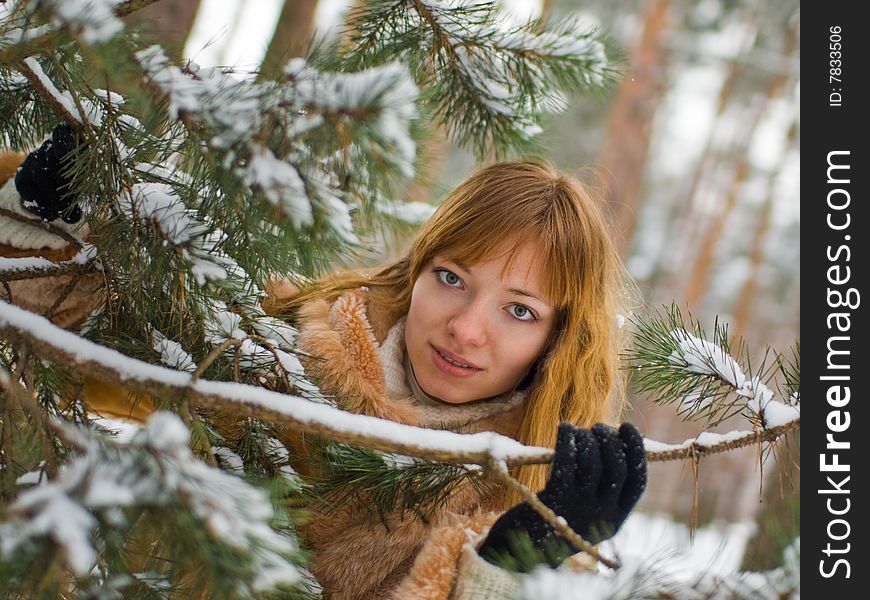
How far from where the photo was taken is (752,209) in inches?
522

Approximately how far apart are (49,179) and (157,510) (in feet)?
3.64

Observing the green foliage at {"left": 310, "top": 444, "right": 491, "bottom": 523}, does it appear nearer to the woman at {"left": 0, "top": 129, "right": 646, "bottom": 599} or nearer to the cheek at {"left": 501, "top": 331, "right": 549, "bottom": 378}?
the woman at {"left": 0, "top": 129, "right": 646, "bottom": 599}

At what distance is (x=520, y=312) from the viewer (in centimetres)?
182

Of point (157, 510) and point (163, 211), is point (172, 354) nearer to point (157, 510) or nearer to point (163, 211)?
point (163, 211)

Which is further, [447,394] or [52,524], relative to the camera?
[447,394]

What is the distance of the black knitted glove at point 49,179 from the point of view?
1.42m

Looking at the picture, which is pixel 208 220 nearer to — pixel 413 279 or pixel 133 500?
pixel 133 500

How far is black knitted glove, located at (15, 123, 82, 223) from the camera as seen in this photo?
1423mm

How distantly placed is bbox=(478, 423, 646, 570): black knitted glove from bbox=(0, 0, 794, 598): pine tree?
0.13m

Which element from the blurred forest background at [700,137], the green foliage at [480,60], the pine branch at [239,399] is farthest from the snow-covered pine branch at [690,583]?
the blurred forest background at [700,137]

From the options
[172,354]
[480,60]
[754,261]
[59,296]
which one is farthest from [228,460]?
[754,261]

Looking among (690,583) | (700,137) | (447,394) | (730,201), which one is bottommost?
(690,583)

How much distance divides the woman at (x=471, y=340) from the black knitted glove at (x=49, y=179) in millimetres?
572
